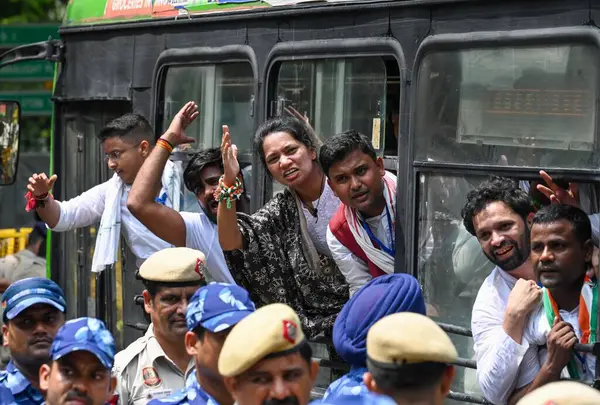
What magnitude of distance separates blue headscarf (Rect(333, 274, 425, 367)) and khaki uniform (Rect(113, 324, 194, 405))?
113cm

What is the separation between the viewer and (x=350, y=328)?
3.51m

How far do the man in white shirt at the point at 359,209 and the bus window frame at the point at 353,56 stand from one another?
81 millimetres

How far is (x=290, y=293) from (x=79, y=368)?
2.10 m

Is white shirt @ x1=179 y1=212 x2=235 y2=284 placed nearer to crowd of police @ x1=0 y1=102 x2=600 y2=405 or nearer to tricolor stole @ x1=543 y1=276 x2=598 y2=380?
crowd of police @ x1=0 y1=102 x2=600 y2=405

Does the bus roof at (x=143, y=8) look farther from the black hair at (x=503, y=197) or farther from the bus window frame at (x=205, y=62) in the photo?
the black hair at (x=503, y=197)

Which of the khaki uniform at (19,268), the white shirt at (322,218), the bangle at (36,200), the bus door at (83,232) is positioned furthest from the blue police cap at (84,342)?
the khaki uniform at (19,268)

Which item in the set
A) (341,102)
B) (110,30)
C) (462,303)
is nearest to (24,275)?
(110,30)

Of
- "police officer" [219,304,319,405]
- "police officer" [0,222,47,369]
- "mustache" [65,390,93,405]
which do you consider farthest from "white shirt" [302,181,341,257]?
"police officer" [0,222,47,369]

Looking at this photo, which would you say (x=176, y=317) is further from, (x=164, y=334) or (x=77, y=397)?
(x=77, y=397)

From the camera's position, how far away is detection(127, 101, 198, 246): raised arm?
5.83 metres

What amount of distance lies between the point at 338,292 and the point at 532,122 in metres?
1.31

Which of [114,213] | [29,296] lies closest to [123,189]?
[114,213]

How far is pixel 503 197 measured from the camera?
15.4 ft

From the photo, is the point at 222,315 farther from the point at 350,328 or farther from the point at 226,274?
the point at 226,274
